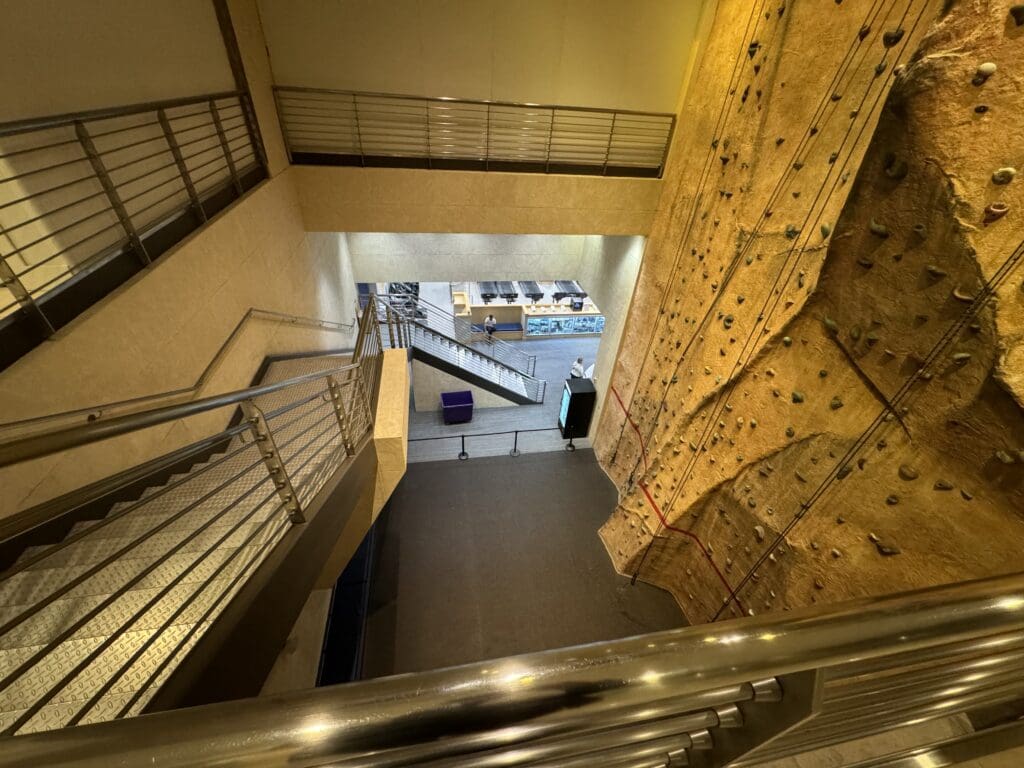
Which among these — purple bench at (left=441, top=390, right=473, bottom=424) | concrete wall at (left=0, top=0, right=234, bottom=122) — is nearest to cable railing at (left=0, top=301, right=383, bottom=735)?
concrete wall at (left=0, top=0, right=234, bottom=122)

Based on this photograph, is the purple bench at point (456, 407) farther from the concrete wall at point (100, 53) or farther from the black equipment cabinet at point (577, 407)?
the concrete wall at point (100, 53)

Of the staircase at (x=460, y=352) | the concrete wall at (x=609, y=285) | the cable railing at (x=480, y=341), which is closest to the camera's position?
the concrete wall at (x=609, y=285)

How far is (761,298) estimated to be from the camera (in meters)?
2.85

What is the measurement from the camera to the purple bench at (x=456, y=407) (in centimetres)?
666

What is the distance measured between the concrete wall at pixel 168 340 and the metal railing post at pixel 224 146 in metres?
0.13

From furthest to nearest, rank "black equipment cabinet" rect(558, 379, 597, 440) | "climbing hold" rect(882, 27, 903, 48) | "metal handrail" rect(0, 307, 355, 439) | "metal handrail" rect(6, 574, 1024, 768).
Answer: "black equipment cabinet" rect(558, 379, 597, 440), "climbing hold" rect(882, 27, 903, 48), "metal handrail" rect(0, 307, 355, 439), "metal handrail" rect(6, 574, 1024, 768)

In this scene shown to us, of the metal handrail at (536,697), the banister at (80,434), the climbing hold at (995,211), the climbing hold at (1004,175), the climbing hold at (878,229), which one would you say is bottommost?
the metal handrail at (536,697)

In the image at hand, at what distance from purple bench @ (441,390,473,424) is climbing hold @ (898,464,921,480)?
5427mm

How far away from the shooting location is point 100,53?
1.88 m

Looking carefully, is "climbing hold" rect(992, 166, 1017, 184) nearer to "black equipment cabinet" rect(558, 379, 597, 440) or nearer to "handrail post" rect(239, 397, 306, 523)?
"handrail post" rect(239, 397, 306, 523)

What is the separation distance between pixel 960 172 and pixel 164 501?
372cm

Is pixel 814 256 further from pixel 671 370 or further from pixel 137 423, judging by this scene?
pixel 137 423

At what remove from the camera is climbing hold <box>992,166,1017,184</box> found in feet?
4.83

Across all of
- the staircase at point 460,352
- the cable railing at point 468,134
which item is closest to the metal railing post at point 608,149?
the cable railing at point 468,134
